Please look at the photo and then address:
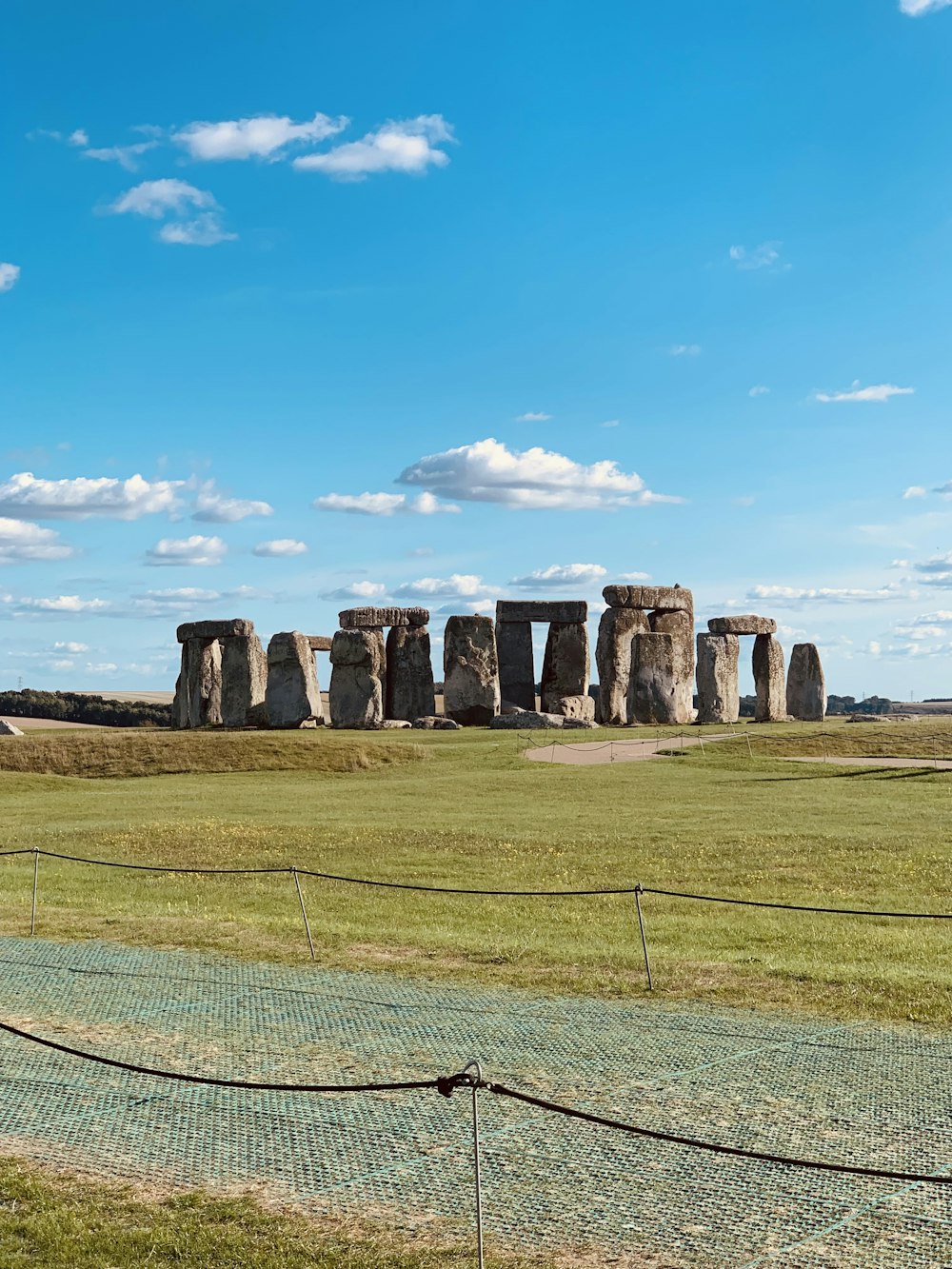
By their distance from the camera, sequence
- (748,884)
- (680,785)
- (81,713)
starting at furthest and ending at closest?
(81,713) < (680,785) < (748,884)

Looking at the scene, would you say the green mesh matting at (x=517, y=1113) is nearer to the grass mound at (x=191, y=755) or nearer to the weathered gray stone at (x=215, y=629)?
the grass mound at (x=191, y=755)

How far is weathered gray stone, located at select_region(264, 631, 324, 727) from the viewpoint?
42.0 metres

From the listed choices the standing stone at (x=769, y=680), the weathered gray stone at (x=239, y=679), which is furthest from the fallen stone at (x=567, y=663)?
the weathered gray stone at (x=239, y=679)

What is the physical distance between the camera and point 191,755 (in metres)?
31.4

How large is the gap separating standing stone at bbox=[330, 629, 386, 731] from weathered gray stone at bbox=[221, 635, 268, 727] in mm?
3435

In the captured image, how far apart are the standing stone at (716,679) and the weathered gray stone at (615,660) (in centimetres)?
206

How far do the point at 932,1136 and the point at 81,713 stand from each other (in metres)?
59.3

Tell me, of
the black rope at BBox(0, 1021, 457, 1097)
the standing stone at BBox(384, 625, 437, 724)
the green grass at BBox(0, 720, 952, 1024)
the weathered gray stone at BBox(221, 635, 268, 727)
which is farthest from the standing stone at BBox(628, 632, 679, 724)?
the black rope at BBox(0, 1021, 457, 1097)

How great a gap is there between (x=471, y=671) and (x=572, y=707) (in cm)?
338

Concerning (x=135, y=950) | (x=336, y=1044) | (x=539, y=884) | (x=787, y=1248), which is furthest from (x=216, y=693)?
(x=787, y=1248)

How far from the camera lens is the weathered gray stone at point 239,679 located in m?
43.9

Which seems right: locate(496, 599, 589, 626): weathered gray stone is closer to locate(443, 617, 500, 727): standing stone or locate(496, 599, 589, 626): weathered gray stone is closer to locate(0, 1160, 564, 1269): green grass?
locate(443, 617, 500, 727): standing stone

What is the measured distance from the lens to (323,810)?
2291cm

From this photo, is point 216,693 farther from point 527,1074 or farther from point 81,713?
point 527,1074
